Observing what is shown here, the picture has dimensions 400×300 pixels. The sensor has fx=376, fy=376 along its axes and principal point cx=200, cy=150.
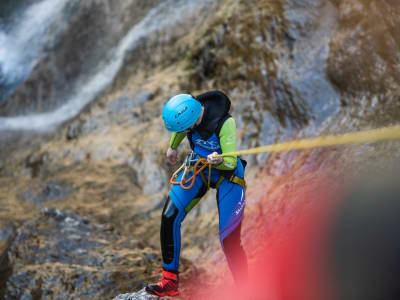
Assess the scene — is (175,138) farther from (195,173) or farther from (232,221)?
(232,221)

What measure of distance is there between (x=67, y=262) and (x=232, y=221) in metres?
2.25

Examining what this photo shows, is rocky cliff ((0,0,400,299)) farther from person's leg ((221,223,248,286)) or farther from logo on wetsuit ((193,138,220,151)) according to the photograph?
logo on wetsuit ((193,138,220,151))

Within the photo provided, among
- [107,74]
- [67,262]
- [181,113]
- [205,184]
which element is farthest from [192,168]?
[107,74]

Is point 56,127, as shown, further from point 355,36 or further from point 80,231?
point 355,36

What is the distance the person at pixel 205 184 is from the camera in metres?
3.20

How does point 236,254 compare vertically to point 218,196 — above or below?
below

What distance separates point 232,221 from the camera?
332 cm

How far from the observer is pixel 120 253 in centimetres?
464

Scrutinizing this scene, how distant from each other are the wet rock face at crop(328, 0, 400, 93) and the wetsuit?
3113 mm

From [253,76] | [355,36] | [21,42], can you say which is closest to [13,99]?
[21,42]

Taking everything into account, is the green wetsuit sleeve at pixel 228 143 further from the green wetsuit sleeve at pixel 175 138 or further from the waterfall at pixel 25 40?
the waterfall at pixel 25 40

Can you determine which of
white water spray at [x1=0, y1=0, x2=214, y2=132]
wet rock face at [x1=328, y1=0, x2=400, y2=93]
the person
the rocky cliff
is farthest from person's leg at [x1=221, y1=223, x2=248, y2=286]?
white water spray at [x1=0, y1=0, x2=214, y2=132]

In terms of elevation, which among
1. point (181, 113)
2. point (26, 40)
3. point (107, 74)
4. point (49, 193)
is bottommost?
point (49, 193)

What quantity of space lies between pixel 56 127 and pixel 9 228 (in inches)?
251
